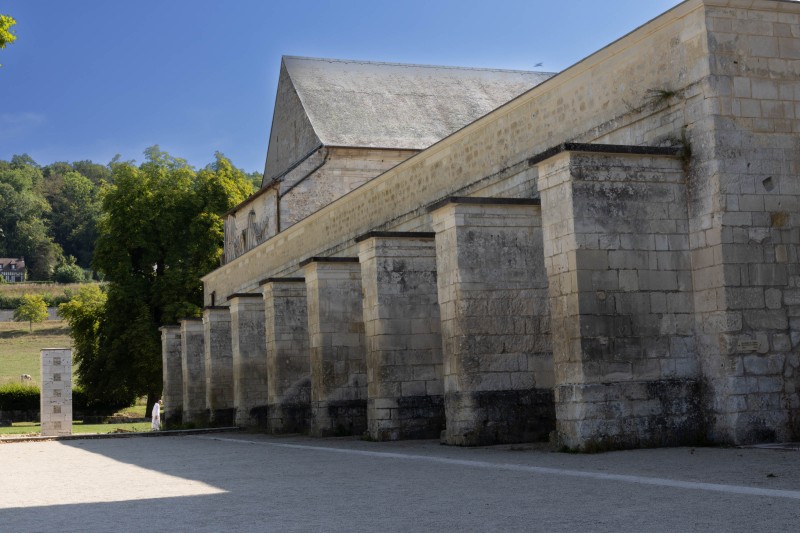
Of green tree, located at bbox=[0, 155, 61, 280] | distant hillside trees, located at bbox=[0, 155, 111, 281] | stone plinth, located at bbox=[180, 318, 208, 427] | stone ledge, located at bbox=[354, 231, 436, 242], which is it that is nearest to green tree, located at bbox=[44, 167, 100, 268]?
distant hillside trees, located at bbox=[0, 155, 111, 281]

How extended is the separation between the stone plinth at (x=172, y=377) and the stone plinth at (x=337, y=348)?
17520 mm

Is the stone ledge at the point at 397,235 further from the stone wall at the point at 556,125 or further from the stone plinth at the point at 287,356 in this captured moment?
the stone plinth at the point at 287,356

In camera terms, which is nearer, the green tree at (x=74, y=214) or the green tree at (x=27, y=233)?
the green tree at (x=27, y=233)

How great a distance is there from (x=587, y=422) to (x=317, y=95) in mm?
26311

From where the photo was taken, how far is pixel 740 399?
42.2ft

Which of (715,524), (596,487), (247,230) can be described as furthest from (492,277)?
(247,230)

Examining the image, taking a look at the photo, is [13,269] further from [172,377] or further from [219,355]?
[219,355]

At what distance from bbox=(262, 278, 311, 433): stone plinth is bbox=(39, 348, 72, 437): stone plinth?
8468 millimetres

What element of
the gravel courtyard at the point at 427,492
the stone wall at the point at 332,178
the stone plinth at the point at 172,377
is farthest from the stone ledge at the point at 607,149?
the stone plinth at the point at 172,377

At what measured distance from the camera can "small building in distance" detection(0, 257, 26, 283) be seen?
478 feet

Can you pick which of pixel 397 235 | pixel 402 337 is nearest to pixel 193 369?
pixel 402 337

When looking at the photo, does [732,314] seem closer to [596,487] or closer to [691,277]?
[691,277]

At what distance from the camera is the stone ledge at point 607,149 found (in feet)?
43.1

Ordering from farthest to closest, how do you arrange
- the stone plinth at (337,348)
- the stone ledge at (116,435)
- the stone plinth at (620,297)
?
the stone ledge at (116,435) < the stone plinth at (337,348) < the stone plinth at (620,297)
